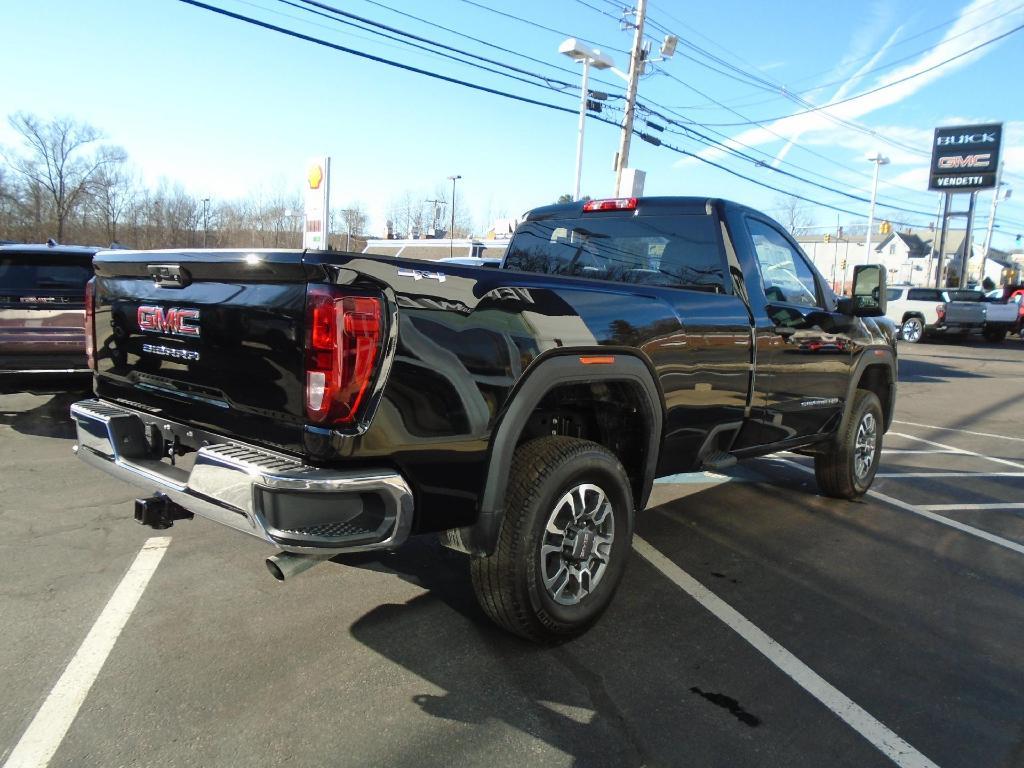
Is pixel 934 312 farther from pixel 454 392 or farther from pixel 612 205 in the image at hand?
pixel 454 392

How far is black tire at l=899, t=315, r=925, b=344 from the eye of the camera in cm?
2470

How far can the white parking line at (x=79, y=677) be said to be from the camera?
2.34 m

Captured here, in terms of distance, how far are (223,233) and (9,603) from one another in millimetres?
37759

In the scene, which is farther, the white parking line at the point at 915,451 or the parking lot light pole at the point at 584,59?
the parking lot light pole at the point at 584,59

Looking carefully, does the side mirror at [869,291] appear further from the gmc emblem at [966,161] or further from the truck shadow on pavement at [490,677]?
the gmc emblem at [966,161]

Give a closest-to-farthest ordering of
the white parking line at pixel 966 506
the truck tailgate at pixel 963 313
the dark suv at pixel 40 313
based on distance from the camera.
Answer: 1. the white parking line at pixel 966 506
2. the dark suv at pixel 40 313
3. the truck tailgate at pixel 963 313

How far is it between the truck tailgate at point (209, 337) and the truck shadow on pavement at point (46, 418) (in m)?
4.02

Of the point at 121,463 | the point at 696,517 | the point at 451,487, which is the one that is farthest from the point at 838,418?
the point at 121,463

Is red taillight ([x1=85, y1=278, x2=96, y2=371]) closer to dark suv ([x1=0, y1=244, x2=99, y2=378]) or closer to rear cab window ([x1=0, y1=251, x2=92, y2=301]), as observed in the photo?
dark suv ([x1=0, y1=244, x2=99, y2=378])

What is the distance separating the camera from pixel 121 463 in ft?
9.95

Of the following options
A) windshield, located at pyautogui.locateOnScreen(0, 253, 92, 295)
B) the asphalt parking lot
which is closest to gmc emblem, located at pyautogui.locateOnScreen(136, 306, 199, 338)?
the asphalt parking lot

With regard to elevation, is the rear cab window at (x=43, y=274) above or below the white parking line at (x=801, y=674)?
above

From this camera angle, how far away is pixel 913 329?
25016 mm

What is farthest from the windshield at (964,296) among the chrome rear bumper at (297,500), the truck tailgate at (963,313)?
the chrome rear bumper at (297,500)
